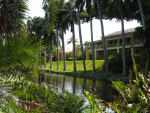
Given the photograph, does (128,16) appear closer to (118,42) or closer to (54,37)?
(118,42)

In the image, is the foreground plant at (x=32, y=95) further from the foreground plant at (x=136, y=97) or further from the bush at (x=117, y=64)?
the bush at (x=117, y=64)

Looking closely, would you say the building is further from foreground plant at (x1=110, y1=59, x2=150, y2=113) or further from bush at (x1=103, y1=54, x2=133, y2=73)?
foreground plant at (x1=110, y1=59, x2=150, y2=113)

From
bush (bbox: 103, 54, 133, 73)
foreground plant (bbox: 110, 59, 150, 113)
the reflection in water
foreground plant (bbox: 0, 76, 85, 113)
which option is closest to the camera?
foreground plant (bbox: 110, 59, 150, 113)

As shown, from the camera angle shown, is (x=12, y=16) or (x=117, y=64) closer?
(x=12, y=16)

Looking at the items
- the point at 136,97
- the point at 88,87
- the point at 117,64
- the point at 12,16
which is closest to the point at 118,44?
the point at 117,64

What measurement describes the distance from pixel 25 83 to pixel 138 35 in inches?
736

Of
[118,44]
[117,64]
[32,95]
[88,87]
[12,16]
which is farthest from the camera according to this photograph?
[118,44]

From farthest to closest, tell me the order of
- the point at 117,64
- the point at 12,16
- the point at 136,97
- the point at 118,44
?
the point at 118,44
the point at 117,64
the point at 12,16
the point at 136,97

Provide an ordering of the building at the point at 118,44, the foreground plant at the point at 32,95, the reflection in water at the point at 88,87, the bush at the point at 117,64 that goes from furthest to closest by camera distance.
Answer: the building at the point at 118,44, the bush at the point at 117,64, the reflection in water at the point at 88,87, the foreground plant at the point at 32,95

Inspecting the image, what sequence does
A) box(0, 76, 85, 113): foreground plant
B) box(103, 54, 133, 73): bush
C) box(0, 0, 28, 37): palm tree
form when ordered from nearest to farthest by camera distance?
box(0, 76, 85, 113): foreground plant → box(0, 0, 28, 37): palm tree → box(103, 54, 133, 73): bush

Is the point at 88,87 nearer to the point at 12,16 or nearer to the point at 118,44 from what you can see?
the point at 12,16

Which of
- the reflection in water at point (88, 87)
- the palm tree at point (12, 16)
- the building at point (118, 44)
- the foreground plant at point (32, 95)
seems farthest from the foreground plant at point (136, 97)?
the building at point (118, 44)

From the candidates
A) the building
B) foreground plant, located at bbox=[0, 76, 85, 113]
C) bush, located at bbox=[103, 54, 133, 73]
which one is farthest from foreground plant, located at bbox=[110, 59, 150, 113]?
the building

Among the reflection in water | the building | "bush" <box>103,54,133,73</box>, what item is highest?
the building
